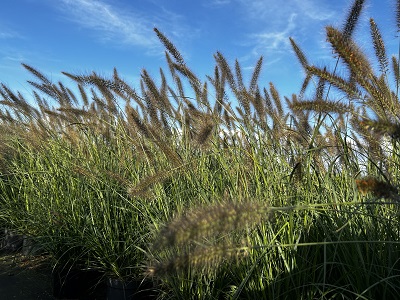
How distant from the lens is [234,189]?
214cm

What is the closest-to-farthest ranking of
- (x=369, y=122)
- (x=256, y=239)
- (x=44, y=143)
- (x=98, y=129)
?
(x=369, y=122)
(x=256, y=239)
(x=98, y=129)
(x=44, y=143)

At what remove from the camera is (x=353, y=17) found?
6.77 ft

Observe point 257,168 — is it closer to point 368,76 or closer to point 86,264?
point 368,76

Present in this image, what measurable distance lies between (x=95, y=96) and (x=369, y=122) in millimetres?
2867

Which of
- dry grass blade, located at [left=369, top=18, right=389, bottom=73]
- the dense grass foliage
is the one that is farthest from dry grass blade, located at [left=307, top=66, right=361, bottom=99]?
dry grass blade, located at [left=369, top=18, right=389, bottom=73]

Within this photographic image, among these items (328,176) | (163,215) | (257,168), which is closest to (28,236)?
(163,215)

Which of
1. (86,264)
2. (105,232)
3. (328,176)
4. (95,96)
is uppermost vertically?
(95,96)

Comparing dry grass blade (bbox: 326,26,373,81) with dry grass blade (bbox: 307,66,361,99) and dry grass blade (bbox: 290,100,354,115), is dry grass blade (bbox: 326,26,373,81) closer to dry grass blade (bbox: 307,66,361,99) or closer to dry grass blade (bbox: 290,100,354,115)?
dry grass blade (bbox: 307,66,361,99)

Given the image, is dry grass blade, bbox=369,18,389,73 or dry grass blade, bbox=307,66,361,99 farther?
dry grass blade, bbox=369,18,389,73

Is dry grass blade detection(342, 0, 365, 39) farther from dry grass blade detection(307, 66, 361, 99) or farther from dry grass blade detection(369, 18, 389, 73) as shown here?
dry grass blade detection(307, 66, 361, 99)

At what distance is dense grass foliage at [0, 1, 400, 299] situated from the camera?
1.52 m

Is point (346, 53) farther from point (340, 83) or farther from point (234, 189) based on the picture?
point (234, 189)

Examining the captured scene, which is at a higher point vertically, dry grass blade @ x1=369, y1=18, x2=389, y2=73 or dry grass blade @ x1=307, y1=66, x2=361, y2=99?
dry grass blade @ x1=369, y1=18, x2=389, y2=73

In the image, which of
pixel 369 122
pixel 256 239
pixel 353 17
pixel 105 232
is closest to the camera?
pixel 369 122
